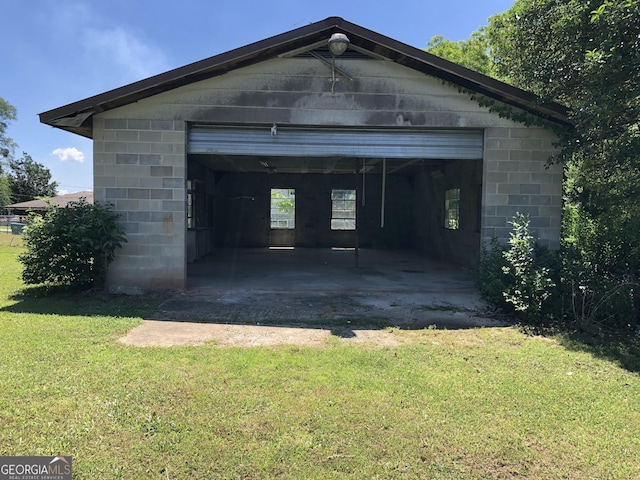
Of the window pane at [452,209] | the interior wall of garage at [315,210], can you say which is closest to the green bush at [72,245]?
the window pane at [452,209]

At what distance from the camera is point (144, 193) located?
789cm

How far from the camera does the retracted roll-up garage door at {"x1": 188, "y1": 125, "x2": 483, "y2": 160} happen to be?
26.5ft

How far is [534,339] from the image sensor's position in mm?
5602

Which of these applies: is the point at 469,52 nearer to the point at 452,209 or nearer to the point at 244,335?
the point at 452,209

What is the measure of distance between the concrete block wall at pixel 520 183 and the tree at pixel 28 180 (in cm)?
6331

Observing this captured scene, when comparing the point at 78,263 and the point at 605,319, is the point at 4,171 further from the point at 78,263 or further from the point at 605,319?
the point at 605,319

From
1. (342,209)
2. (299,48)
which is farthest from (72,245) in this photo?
(342,209)

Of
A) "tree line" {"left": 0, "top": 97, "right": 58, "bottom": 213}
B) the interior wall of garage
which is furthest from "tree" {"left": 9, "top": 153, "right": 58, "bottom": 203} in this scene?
the interior wall of garage

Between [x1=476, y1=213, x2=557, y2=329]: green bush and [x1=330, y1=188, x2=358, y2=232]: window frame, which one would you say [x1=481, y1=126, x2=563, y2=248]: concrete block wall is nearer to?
[x1=476, y1=213, x2=557, y2=329]: green bush

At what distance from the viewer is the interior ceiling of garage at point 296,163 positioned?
13.5 metres

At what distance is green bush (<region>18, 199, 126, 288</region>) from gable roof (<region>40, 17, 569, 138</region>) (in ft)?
5.50

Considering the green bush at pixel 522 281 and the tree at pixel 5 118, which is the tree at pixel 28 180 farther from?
the green bush at pixel 522 281

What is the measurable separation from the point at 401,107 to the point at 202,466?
22.5ft

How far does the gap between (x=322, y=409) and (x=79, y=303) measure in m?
5.35
